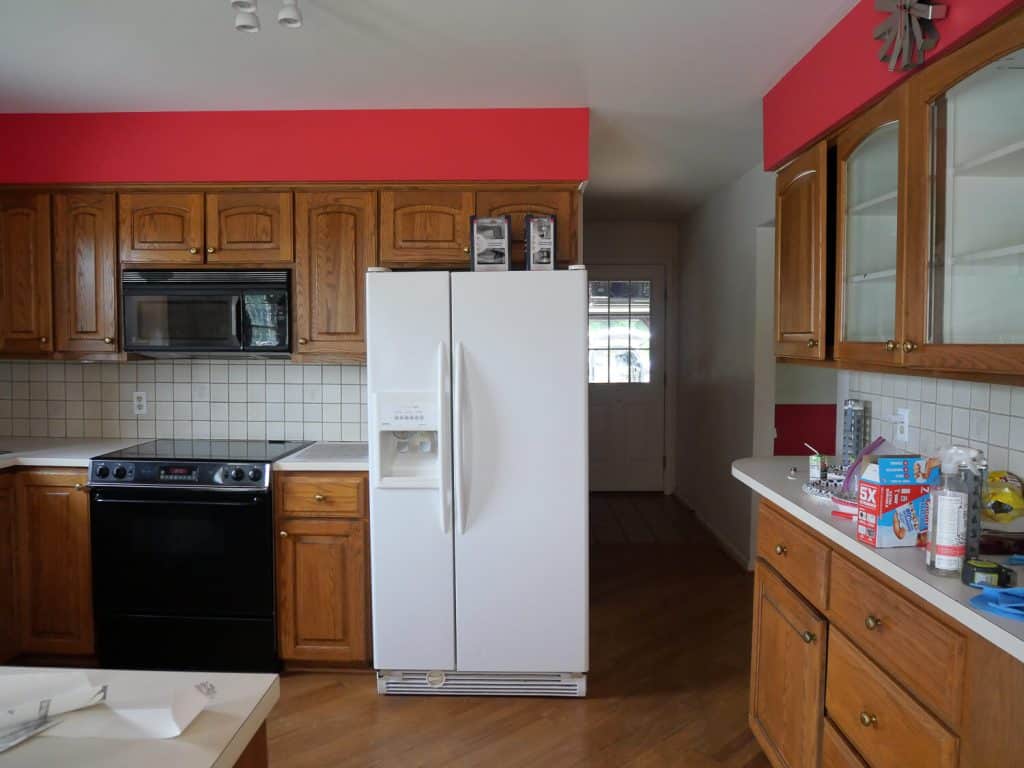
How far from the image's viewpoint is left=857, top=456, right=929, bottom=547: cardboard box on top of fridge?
169 centimetres

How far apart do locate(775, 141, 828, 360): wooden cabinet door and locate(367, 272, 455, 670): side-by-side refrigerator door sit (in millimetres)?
1289

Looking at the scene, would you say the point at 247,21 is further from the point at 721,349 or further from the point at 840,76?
the point at 721,349

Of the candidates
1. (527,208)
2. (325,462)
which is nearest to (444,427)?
(325,462)

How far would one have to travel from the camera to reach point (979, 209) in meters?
1.65

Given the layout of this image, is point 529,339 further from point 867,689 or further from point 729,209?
point 729,209

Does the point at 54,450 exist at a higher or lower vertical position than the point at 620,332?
lower

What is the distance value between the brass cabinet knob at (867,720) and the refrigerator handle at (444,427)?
→ 5.21 feet

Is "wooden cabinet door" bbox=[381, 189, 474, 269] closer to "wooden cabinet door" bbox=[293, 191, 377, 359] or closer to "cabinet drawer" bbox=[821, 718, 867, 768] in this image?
"wooden cabinet door" bbox=[293, 191, 377, 359]

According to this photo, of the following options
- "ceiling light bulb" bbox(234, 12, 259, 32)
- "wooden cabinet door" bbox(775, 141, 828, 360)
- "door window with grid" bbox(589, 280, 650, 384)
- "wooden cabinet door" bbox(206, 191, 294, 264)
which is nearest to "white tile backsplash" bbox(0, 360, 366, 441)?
"wooden cabinet door" bbox(206, 191, 294, 264)

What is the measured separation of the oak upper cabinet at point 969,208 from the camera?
153 cm

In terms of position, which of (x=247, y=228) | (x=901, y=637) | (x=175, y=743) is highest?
(x=247, y=228)

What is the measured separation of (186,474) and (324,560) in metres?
0.68

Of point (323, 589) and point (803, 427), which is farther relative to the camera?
point (803, 427)

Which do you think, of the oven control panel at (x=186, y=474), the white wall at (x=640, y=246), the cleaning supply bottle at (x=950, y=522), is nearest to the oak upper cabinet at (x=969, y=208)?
the cleaning supply bottle at (x=950, y=522)
